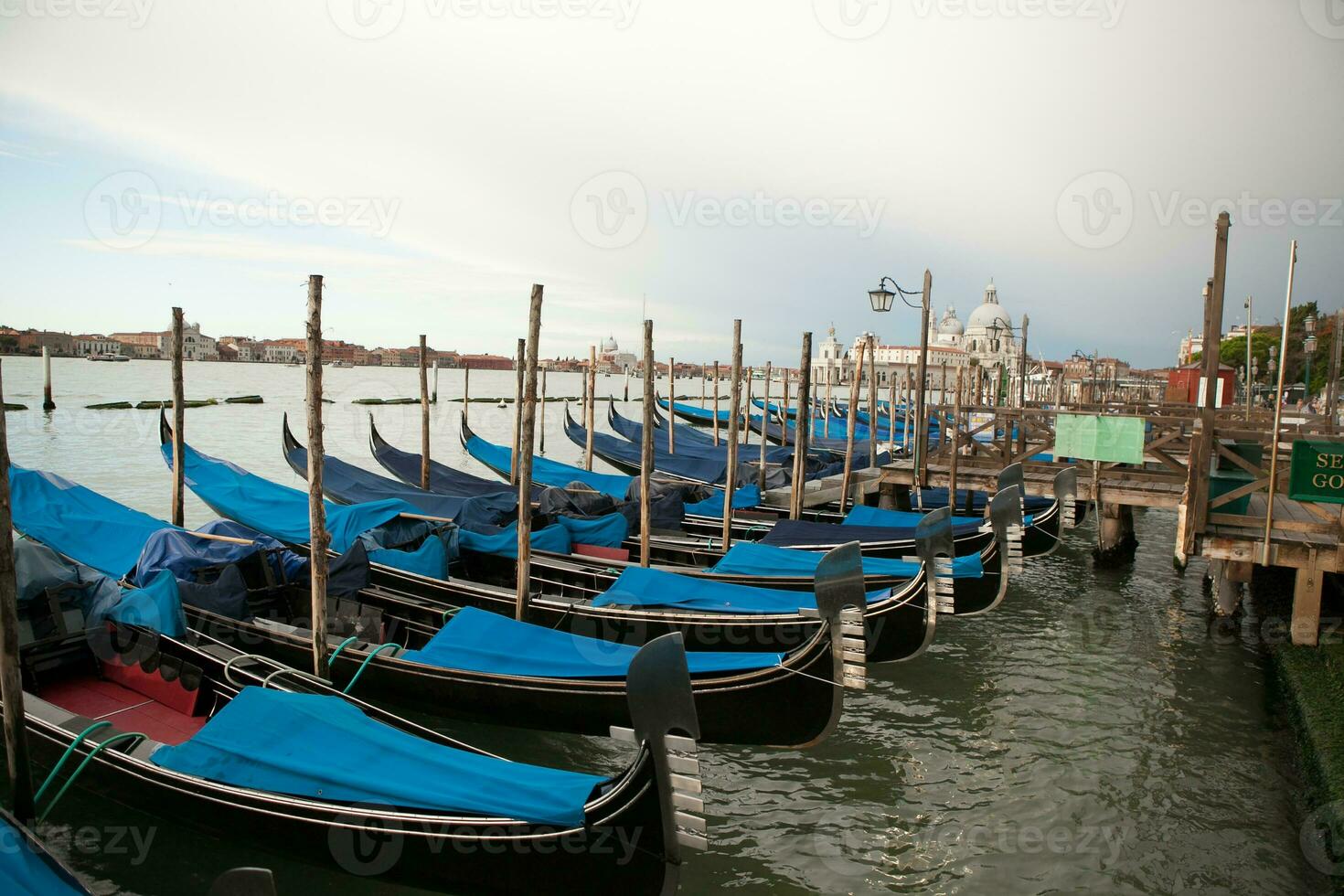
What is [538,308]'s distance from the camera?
5.64 metres

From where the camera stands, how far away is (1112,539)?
9.39m

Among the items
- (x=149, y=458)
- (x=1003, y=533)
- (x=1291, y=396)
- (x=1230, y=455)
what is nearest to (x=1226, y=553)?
(x=1230, y=455)

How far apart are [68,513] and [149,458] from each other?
13653mm

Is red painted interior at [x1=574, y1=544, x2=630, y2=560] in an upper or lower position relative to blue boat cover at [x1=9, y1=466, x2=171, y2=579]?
lower

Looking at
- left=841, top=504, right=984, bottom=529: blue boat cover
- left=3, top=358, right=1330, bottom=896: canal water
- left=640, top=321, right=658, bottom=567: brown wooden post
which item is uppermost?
left=640, top=321, right=658, bottom=567: brown wooden post

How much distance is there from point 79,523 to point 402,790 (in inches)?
179

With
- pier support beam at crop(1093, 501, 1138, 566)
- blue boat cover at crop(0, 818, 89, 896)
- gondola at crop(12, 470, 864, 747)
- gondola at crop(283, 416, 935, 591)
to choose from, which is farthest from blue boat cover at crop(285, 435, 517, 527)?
pier support beam at crop(1093, 501, 1138, 566)

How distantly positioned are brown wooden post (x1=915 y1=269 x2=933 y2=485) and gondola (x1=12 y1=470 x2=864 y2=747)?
182 inches

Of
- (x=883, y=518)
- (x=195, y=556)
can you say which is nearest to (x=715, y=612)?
(x=883, y=518)

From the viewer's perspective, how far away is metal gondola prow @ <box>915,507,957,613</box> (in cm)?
483

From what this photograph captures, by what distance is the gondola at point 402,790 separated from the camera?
8.11 feet

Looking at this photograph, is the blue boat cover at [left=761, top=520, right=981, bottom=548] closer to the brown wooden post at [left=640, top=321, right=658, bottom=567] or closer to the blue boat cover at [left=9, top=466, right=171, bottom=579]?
the brown wooden post at [left=640, top=321, right=658, bottom=567]

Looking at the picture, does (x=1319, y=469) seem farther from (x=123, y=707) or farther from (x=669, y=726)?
(x=123, y=707)

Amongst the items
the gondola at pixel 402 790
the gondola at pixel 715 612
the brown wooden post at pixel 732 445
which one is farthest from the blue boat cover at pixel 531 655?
the brown wooden post at pixel 732 445
